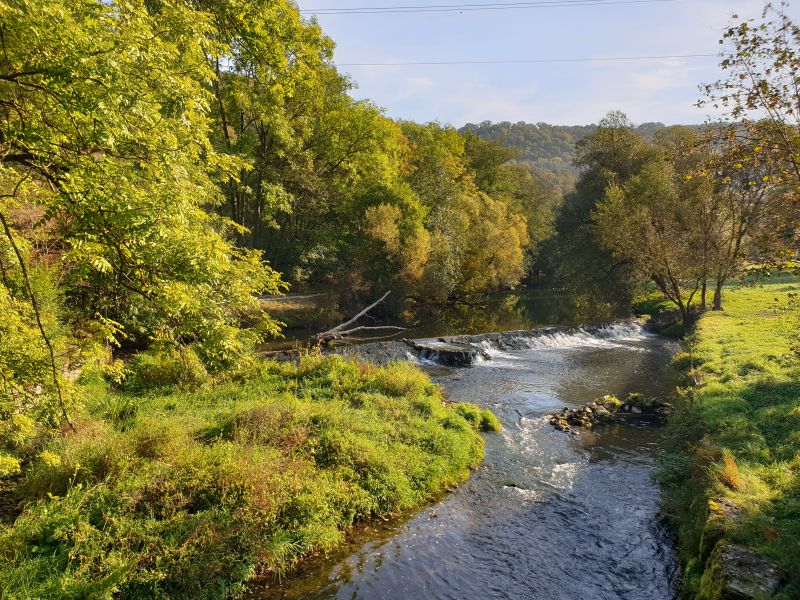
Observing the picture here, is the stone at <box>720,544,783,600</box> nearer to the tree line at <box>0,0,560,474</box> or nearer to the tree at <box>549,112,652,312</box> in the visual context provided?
the tree line at <box>0,0,560,474</box>

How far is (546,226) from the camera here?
55219mm

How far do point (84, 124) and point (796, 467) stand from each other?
11095 millimetres

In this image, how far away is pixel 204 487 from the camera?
23.7 ft

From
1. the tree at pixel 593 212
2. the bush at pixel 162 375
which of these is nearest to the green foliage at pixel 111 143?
the bush at pixel 162 375

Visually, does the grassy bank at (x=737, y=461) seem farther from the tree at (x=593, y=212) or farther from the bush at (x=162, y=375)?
the tree at (x=593, y=212)

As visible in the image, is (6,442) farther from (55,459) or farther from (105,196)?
(105,196)

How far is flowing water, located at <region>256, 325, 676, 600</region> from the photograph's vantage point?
22.4ft

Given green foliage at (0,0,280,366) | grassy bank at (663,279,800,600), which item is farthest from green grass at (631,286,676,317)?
green foliage at (0,0,280,366)

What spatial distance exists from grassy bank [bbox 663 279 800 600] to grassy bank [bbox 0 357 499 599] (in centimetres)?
446

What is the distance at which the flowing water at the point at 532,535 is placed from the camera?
6.82m

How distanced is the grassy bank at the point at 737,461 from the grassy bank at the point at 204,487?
446 centimetres

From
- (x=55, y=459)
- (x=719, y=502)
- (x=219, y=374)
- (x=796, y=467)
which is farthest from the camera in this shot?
(x=219, y=374)

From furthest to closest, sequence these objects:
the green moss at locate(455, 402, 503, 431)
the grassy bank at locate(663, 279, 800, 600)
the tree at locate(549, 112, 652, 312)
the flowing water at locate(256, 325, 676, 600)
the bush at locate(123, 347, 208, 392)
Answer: the tree at locate(549, 112, 652, 312) → the green moss at locate(455, 402, 503, 431) → the bush at locate(123, 347, 208, 392) → the flowing water at locate(256, 325, 676, 600) → the grassy bank at locate(663, 279, 800, 600)

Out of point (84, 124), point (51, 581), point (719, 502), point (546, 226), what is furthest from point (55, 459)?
point (546, 226)
